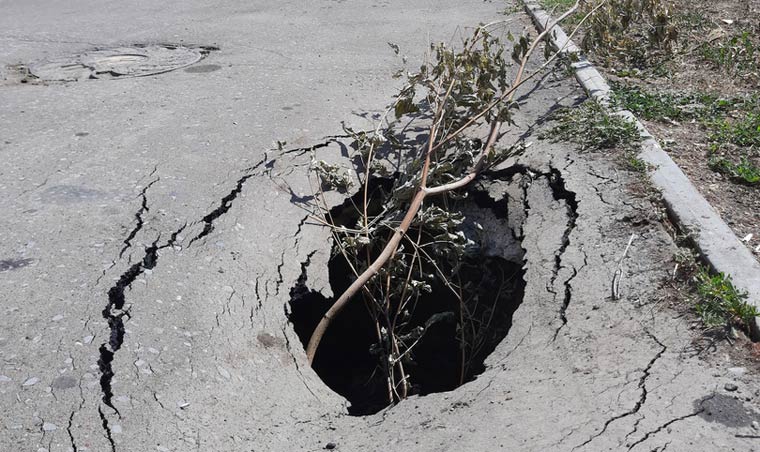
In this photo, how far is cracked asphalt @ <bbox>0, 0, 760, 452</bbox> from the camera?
262 centimetres

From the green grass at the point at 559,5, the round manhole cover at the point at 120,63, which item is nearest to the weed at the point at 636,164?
the green grass at the point at 559,5

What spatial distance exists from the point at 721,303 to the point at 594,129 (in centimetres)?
188

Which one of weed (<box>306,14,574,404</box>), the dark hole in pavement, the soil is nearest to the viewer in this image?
the soil

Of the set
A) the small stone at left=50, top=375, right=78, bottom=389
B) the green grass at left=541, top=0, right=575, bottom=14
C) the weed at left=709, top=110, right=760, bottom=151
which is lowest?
the small stone at left=50, top=375, right=78, bottom=389

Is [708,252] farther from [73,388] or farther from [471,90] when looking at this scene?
[73,388]

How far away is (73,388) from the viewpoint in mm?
2711

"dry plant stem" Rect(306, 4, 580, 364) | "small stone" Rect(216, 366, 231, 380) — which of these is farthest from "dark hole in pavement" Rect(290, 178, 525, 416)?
"small stone" Rect(216, 366, 231, 380)

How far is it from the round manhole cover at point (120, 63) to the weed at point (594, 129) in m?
3.48

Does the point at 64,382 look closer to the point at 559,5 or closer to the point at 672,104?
the point at 672,104

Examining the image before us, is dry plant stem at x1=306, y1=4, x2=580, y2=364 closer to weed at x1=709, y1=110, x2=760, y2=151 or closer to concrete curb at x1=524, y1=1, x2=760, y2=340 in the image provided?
concrete curb at x1=524, y1=1, x2=760, y2=340

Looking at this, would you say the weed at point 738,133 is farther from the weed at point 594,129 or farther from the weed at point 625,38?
the weed at point 625,38

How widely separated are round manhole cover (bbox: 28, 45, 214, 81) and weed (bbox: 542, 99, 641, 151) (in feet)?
11.4

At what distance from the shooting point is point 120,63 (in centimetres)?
649

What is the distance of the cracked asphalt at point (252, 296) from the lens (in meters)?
2.62
